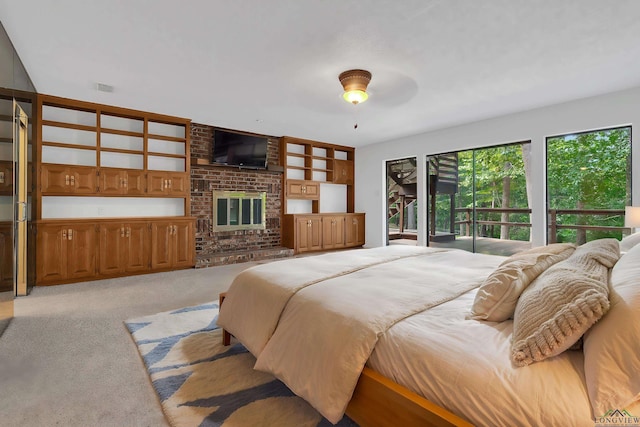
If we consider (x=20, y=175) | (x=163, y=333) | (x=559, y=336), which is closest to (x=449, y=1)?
(x=559, y=336)

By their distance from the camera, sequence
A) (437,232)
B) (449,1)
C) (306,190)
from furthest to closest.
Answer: (306,190) → (437,232) → (449,1)

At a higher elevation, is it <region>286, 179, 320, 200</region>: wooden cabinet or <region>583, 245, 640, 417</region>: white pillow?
<region>286, 179, 320, 200</region>: wooden cabinet

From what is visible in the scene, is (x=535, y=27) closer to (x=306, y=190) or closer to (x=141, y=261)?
(x=306, y=190)

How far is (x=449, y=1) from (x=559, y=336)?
2274 mm

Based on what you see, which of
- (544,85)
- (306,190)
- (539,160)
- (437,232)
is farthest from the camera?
(306,190)

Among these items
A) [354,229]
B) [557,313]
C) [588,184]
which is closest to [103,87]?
[557,313]

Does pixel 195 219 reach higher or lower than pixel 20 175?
lower

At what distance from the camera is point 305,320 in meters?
1.53

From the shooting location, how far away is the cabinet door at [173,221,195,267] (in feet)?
16.0

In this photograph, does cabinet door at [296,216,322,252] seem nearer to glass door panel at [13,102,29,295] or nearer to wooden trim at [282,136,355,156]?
wooden trim at [282,136,355,156]

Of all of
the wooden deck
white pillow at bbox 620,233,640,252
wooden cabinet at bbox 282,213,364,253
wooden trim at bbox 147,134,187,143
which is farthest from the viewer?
wooden cabinet at bbox 282,213,364,253

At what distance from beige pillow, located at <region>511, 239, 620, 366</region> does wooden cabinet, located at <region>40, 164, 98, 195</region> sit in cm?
520

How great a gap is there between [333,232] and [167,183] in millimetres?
3548

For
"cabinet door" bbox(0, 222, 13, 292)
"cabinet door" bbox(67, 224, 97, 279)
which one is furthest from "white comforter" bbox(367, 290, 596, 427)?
"cabinet door" bbox(67, 224, 97, 279)
